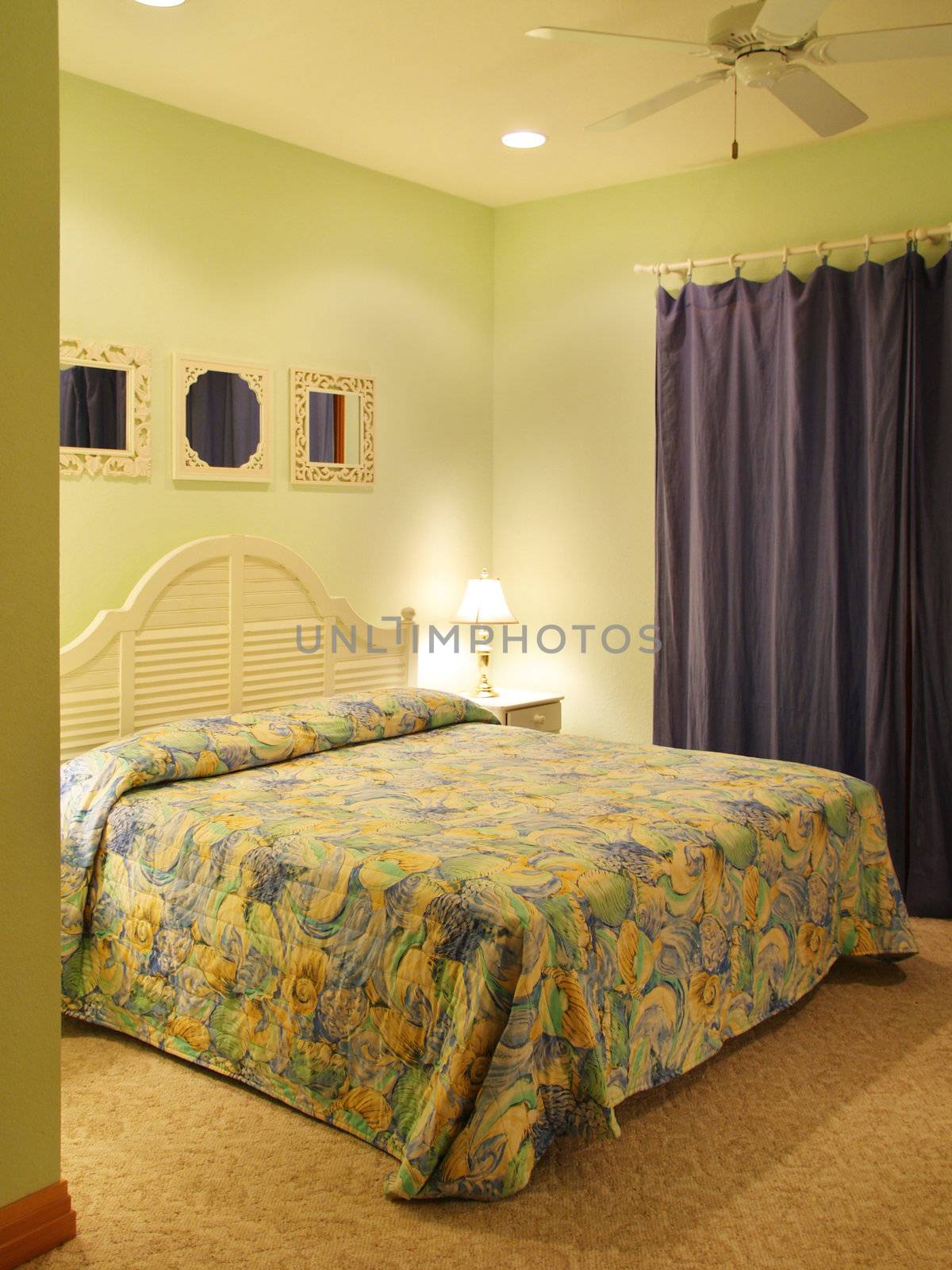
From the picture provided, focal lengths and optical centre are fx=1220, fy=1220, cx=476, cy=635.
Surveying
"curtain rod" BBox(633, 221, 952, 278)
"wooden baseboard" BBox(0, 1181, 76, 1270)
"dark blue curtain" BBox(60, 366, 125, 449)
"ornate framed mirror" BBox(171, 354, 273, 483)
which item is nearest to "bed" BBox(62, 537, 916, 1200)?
"ornate framed mirror" BBox(171, 354, 273, 483)

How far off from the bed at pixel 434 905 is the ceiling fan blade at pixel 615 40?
178 cm

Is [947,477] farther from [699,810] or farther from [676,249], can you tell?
[699,810]

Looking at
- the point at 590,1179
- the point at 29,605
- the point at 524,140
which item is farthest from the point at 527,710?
the point at 29,605

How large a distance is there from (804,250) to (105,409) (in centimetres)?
243

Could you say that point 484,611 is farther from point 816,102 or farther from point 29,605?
point 29,605

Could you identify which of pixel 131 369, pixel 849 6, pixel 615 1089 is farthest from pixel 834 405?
pixel 615 1089

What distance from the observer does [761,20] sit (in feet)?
8.42

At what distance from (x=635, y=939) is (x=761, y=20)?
194cm

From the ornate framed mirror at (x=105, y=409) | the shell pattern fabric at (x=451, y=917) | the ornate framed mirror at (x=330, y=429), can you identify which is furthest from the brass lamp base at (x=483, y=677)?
the ornate framed mirror at (x=105, y=409)

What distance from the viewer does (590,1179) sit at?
237cm

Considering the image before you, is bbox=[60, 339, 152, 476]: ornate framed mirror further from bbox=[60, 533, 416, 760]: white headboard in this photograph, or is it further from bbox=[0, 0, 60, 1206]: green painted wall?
bbox=[0, 0, 60, 1206]: green painted wall

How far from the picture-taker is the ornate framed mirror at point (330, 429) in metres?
4.35

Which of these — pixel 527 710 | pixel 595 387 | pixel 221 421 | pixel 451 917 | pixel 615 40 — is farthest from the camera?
pixel 595 387

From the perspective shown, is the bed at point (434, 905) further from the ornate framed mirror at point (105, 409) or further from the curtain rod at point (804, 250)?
the curtain rod at point (804, 250)
